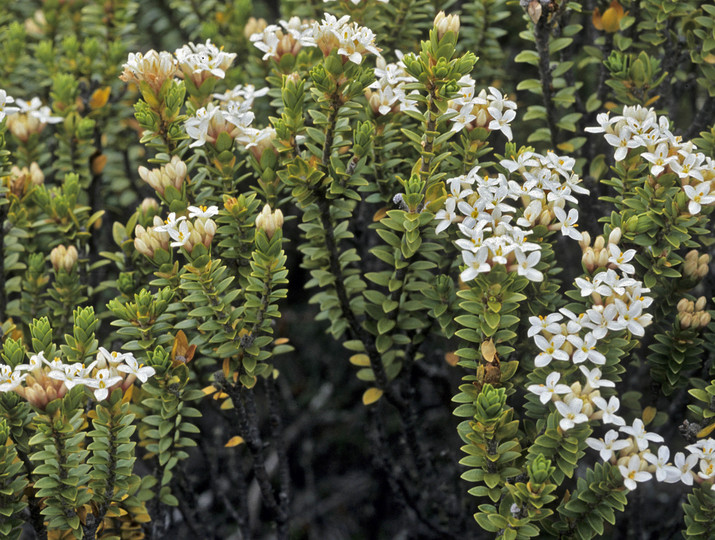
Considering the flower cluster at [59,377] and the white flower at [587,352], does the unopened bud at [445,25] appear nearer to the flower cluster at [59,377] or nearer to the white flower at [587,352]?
the white flower at [587,352]

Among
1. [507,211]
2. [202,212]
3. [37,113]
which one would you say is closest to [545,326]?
[507,211]

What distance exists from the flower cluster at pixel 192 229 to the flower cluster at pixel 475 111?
33.2 inches

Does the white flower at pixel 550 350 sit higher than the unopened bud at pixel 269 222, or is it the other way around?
the unopened bud at pixel 269 222

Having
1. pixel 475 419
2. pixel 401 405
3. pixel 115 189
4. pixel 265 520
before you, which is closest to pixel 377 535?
pixel 265 520

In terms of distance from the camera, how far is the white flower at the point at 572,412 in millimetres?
1798

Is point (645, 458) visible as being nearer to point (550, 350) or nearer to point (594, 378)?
point (594, 378)

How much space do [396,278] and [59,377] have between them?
1.10 meters

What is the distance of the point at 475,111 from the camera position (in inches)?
89.0

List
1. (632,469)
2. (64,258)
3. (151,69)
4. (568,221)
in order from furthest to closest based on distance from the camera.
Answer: (64,258), (151,69), (568,221), (632,469)

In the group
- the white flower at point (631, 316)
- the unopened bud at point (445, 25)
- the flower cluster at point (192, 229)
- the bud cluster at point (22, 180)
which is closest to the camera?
the white flower at point (631, 316)

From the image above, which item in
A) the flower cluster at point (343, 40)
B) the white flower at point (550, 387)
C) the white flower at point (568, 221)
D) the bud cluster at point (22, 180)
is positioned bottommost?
the white flower at point (550, 387)

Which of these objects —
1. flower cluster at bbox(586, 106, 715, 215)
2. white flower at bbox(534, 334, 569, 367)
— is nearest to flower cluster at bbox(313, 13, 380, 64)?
flower cluster at bbox(586, 106, 715, 215)

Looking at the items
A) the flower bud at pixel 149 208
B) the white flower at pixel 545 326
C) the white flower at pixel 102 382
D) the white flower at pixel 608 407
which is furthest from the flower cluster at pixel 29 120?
the white flower at pixel 608 407

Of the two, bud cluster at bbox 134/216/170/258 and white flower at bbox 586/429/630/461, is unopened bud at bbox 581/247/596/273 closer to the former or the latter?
white flower at bbox 586/429/630/461
